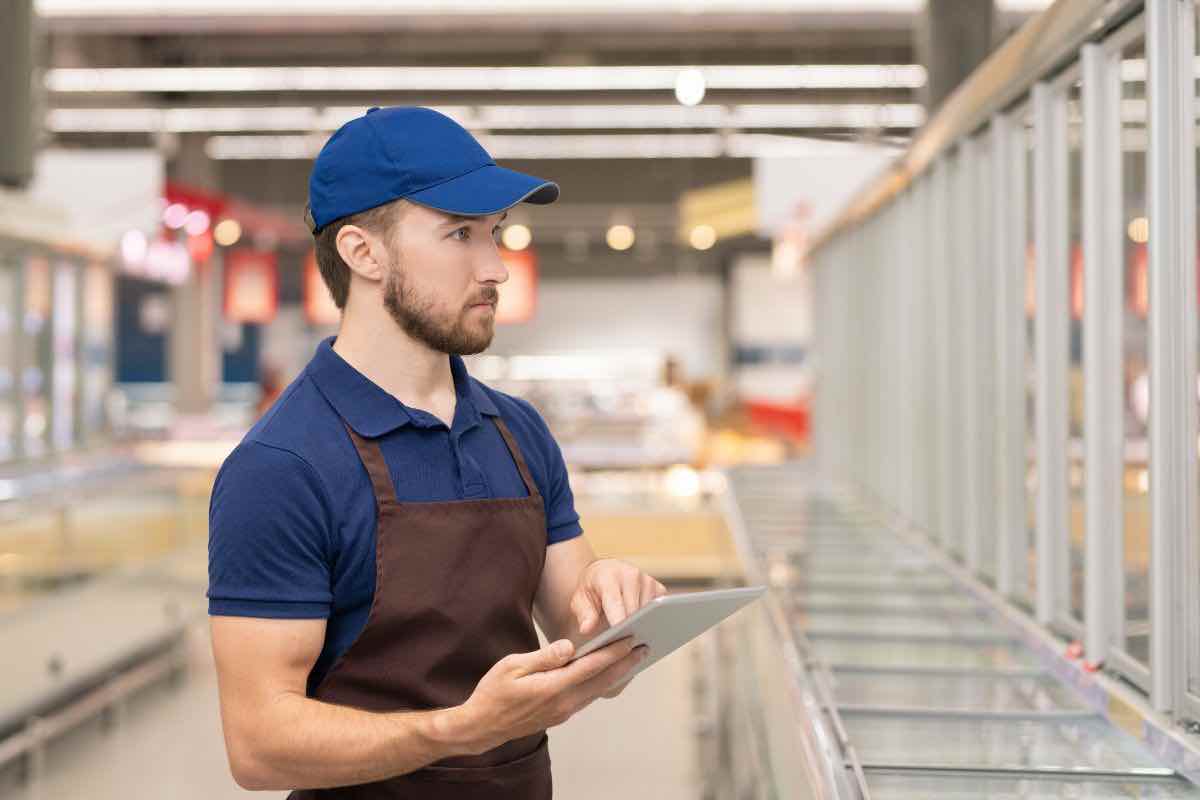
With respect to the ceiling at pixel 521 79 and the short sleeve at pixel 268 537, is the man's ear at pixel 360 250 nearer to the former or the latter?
the short sleeve at pixel 268 537

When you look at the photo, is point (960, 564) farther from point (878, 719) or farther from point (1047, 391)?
point (878, 719)

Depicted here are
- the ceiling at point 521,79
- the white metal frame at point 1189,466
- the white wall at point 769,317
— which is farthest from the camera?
the white wall at point 769,317

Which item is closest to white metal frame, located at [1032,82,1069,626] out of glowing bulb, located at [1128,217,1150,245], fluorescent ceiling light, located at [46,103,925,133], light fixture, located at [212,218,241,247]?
glowing bulb, located at [1128,217,1150,245]

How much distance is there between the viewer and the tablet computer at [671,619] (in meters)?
1.50

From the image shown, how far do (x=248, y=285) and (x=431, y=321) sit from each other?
17087 mm

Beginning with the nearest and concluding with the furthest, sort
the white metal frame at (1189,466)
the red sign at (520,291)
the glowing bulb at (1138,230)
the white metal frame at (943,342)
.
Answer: the white metal frame at (1189,466)
the glowing bulb at (1138,230)
the white metal frame at (943,342)
the red sign at (520,291)

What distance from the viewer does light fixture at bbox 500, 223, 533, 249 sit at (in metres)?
20.2

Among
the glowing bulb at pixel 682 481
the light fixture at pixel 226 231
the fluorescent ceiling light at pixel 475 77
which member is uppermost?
the fluorescent ceiling light at pixel 475 77

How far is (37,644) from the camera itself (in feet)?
22.2

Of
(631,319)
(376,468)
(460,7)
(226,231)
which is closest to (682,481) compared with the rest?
(460,7)

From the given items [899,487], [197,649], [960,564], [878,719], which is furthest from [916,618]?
[197,649]

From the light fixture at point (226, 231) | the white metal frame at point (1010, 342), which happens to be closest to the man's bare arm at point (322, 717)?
the white metal frame at point (1010, 342)

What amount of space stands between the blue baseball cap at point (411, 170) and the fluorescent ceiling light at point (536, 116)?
11.0 meters

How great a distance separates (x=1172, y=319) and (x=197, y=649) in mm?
8545
